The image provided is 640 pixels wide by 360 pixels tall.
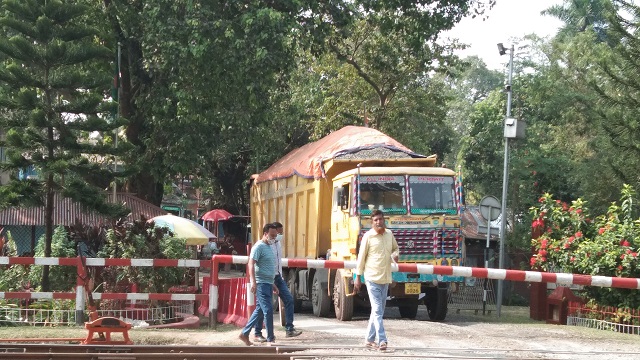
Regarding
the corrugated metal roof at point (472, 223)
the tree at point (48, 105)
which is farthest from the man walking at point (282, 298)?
the corrugated metal roof at point (472, 223)

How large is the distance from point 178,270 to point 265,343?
6.03m

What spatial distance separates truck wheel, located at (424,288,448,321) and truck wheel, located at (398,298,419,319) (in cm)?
31

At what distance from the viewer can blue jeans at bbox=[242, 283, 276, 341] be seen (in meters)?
12.4

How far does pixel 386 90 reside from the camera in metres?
36.0

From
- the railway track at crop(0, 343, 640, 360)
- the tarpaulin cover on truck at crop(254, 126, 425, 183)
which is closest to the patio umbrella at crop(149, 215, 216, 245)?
the tarpaulin cover on truck at crop(254, 126, 425, 183)

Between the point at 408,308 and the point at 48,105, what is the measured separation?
27.9 ft

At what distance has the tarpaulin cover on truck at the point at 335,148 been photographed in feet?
63.8

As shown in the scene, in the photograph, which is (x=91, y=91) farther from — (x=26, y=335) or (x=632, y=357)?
(x=632, y=357)

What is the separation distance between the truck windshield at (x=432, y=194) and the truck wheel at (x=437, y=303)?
172 centimetres

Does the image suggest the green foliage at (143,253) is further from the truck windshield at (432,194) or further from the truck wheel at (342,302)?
the truck windshield at (432,194)

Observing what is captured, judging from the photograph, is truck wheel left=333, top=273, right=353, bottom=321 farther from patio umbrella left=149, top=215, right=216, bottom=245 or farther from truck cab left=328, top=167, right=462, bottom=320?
patio umbrella left=149, top=215, right=216, bottom=245

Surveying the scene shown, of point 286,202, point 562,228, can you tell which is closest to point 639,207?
point 562,228

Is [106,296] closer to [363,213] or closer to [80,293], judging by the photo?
[80,293]

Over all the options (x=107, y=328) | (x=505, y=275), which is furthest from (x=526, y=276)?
(x=107, y=328)
